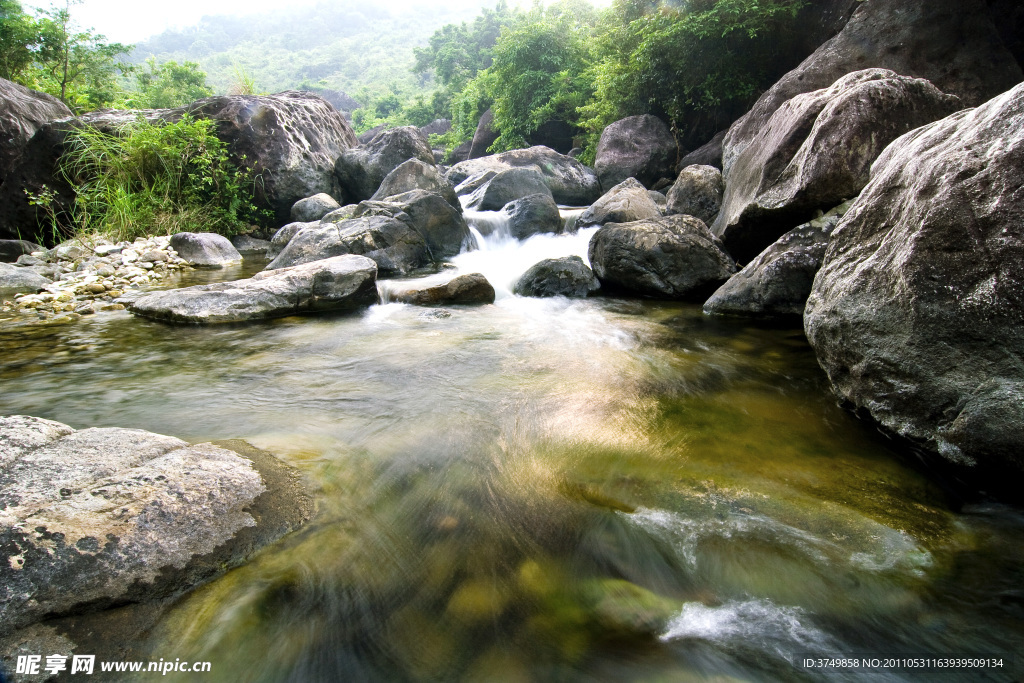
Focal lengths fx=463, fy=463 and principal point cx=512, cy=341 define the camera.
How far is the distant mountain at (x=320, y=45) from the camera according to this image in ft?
237

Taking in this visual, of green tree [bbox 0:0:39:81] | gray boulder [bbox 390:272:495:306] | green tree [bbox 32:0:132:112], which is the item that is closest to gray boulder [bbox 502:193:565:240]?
gray boulder [bbox 390:272:495:306]

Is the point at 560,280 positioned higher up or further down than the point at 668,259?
further down

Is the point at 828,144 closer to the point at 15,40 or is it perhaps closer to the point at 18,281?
the point at 18,281

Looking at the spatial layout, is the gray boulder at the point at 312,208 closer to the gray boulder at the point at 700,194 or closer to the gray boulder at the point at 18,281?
the gray boulder at the point at 18,281

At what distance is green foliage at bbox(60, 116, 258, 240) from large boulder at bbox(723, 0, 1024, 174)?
30.6 ft

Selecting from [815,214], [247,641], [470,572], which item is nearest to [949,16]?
[815,214]

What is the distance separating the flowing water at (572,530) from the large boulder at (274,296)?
3.83 feet

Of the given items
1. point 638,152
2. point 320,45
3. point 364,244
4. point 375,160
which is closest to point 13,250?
point 364,244

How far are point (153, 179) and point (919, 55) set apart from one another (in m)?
12.9

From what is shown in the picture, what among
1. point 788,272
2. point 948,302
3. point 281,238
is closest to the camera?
point 948,302

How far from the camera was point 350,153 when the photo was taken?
36.0ft

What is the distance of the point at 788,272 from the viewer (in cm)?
416

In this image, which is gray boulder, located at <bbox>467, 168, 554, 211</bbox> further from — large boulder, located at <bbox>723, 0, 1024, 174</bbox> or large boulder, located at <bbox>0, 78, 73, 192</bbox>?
large boulder, located at <bbox>0, 78, 73, 192</bbox>

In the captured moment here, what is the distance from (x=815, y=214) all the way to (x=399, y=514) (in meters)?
4.72
